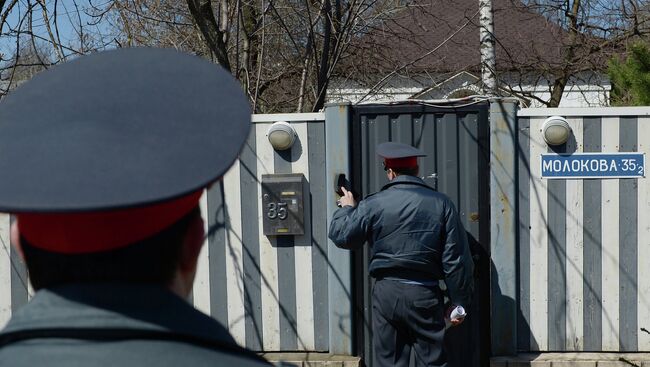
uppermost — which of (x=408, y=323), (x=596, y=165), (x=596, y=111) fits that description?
(x=596, y=111)

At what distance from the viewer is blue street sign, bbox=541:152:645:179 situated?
554cm

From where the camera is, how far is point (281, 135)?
563 centimetres

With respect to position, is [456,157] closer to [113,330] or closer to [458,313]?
[458,313]

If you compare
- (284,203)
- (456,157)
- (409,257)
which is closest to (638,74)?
(456,157)

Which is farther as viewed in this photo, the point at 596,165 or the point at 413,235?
the point at 596,165

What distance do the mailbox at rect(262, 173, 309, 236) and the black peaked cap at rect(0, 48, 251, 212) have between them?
14.6ft

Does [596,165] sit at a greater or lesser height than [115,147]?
greater

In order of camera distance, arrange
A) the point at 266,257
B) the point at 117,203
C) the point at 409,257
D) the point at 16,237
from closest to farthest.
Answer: the point at 117,203
the point at 16,237
the point at 409,257
the point at 266,257

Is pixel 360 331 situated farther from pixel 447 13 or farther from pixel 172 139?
pixel 447 13

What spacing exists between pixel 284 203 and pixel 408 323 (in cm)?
127

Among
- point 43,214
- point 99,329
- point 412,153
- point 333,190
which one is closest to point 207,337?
point 99,329

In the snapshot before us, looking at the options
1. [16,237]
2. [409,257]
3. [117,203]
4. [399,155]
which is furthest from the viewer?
[399,155]

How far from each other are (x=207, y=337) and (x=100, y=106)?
348 millimetres

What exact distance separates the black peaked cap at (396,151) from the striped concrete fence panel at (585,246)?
953 millimetres
